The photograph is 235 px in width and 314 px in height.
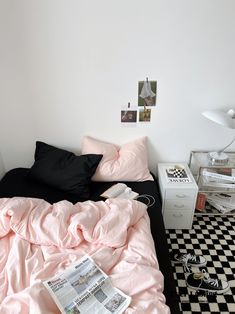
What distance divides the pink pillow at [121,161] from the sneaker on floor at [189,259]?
25.2 inches

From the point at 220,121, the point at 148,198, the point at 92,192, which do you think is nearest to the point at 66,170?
the point at 92,192

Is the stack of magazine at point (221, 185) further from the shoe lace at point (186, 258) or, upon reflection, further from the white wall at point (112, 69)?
the shoe lace at point (186, 258)

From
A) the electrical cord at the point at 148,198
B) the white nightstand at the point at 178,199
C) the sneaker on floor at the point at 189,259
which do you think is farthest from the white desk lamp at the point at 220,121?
the sneaker on floor at the point at 189,259

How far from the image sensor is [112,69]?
2.08 metres

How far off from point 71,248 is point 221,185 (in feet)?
4.48

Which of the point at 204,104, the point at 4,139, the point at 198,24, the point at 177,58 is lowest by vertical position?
the point at 4,139

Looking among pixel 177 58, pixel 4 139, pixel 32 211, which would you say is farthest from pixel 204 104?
pixel 4 139

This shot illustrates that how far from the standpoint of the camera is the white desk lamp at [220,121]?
6.21ft

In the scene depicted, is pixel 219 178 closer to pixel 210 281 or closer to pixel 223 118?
pixel 223 118

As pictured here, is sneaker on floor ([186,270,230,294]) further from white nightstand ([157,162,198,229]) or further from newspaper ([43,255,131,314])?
newspaper ([43,255,131,314])

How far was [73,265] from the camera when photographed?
1.34 metres

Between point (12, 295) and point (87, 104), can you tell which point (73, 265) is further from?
point (87, 104)

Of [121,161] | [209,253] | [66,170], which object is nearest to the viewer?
[209,253]

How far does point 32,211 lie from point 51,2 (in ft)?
4.78
